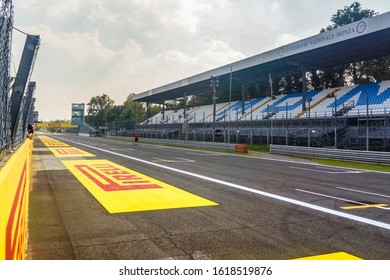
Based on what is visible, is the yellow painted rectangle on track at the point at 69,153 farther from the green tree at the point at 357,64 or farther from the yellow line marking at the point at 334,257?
the green tree at the point at 357,64

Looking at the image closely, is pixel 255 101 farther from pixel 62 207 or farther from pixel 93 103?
pixel 93 103

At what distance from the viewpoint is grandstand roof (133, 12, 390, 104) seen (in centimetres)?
2754

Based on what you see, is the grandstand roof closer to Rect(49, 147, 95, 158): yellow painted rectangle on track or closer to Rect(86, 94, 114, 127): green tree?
Rect(49, 147, 95, 158): yellow painted rectangle on track

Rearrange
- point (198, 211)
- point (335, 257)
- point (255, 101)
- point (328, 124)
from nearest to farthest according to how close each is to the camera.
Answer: point (335, 257)
point (198, 211)
point (328, 124)
point (255, 101)

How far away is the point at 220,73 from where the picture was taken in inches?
1781

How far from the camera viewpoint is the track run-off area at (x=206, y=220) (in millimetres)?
4512

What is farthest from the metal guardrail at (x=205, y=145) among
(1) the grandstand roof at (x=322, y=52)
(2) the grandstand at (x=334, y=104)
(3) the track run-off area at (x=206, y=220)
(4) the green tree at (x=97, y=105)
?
(4) the green tree at (x=97, y=105)

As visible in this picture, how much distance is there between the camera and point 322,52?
109ft

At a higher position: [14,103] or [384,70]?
[384,70]

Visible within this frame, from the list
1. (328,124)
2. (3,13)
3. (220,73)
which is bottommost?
(328,124)

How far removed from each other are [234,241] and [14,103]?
480 inches

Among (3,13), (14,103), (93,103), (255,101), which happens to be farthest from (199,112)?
(93,103)

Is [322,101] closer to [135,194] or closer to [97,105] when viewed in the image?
[135,194]

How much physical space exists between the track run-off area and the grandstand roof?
21583mm
